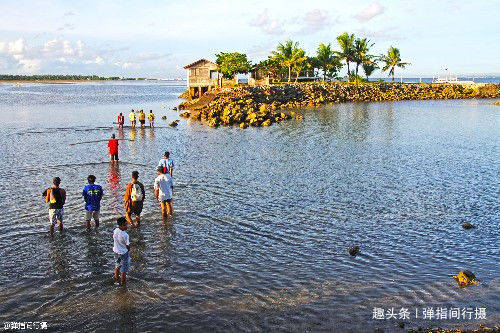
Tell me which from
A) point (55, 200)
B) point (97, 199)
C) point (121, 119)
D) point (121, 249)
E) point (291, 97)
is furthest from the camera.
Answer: point (291, 97)

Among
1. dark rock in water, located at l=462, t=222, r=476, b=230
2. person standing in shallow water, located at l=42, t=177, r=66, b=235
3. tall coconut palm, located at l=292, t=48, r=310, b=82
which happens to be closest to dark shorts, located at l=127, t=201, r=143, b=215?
person standing in shallow water, located at l=42, t=177, r=66, b=235

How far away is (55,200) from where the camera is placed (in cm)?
1516

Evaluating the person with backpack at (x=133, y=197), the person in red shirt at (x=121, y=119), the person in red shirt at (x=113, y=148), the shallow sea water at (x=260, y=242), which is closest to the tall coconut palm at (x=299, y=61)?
the person in red shirt at (x=121, y=119)

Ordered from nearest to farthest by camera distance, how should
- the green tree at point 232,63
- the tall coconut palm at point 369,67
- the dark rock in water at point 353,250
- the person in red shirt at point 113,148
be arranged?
the dark rock in water at point 353,250 < the person in red shirt at point 113,148 < the green tree at point 232,63 < the tall coconut palm at point 369,67

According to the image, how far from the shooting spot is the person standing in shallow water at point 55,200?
15.1 meters

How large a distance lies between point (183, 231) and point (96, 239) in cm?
306

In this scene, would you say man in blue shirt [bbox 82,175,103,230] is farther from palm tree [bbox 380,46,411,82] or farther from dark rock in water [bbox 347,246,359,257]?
palm tree [bbox 380,46,411,82]

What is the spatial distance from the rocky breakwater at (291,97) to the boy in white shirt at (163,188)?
3191 cm

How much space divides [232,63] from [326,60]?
24064 mm

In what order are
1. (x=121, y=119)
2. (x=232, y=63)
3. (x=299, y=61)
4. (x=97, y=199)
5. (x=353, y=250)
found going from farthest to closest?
(x=299, y=61) → (x=232, y=63) → (x=121, y=119) → (x=97, y=199) → (x=353, y=250)

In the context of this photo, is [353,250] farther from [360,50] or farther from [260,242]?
[360,50]

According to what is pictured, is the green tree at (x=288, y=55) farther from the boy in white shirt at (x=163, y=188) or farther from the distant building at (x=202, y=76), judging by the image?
the boy in white shirt at (x=163, y=188)

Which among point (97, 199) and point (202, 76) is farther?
point (202, 76)

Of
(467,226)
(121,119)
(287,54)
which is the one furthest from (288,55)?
(467,226)
